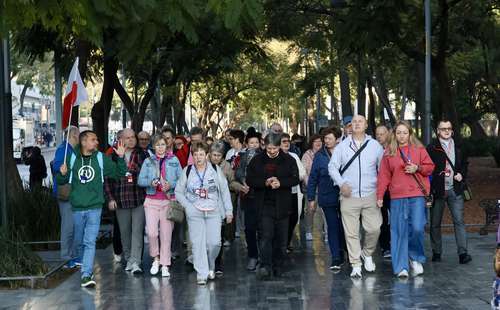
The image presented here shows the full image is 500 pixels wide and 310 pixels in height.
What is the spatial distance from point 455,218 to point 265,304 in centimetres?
352

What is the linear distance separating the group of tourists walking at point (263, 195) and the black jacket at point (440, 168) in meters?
0.01

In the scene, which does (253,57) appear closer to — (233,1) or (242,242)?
(242,242)

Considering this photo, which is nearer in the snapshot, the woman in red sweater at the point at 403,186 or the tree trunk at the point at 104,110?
the woman in red sweater at the point at 403,186

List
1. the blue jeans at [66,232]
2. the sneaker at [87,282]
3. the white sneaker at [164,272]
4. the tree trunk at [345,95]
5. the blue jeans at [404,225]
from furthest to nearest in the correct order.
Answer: the tree trunk at [345,95] → the blue jeans at [66,232] → the white sneaker at [164,272] → the blue jeans at [404,225] → the sneaker at [87,282]

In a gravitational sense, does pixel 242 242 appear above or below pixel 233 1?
below

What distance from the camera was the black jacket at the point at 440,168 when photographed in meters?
11.1

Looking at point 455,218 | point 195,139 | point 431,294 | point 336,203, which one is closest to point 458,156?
point 455,218

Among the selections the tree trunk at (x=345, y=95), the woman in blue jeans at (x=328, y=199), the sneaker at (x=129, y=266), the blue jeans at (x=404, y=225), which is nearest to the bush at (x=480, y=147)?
the tree trunk at (x=345, y=95)

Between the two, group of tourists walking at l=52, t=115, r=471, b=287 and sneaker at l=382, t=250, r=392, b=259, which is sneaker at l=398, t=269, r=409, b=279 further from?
sneaker at l=382, t=250, r=392, b=259

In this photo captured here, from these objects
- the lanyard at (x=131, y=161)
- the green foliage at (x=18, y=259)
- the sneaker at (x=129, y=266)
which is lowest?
the sneaker at (x=129, y=266)

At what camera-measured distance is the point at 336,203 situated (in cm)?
1114

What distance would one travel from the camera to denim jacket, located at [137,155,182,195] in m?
10.9

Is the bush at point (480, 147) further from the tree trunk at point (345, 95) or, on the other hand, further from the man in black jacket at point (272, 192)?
the man in black jacket at point (272, 192)

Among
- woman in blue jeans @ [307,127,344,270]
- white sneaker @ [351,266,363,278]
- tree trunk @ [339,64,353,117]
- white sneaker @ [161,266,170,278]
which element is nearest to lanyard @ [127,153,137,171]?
white sneaker @ [161,266,170,278]
